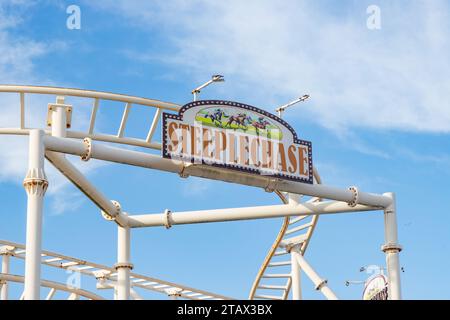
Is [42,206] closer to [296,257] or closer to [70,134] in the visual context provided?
[70,134]

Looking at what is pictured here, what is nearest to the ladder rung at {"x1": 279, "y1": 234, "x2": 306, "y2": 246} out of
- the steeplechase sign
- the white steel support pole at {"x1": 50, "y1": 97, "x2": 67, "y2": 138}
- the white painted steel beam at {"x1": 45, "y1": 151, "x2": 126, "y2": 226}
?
Answer: the steeplechase sign

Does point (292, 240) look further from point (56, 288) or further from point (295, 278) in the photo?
point (56, 288)

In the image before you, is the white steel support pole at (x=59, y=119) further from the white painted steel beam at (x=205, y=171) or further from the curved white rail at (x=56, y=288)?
the curved white rail at (x=56, y=288)

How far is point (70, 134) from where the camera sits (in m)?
23.5

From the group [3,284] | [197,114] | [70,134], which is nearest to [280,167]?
[197,114]

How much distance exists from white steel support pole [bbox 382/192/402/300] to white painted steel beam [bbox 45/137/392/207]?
0.25m

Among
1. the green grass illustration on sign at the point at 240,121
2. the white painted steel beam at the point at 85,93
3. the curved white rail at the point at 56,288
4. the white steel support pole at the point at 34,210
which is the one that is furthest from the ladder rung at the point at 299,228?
the white steel support pole at the point at 34,210

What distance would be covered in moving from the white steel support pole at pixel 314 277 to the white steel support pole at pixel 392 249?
6.53m

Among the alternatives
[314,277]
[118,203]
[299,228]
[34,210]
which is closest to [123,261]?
[118,203]

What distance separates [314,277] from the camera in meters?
31.9

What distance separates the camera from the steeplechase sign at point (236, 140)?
72.9 ft

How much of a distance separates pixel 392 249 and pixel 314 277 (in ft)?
25.4

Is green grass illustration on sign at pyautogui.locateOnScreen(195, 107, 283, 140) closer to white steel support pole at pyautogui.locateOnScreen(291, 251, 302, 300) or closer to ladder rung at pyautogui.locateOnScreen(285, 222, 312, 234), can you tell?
ladder rung at pyautogui.locateOnScreen(285, 222, 312, 234)

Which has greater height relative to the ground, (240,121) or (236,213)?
(240,121)
